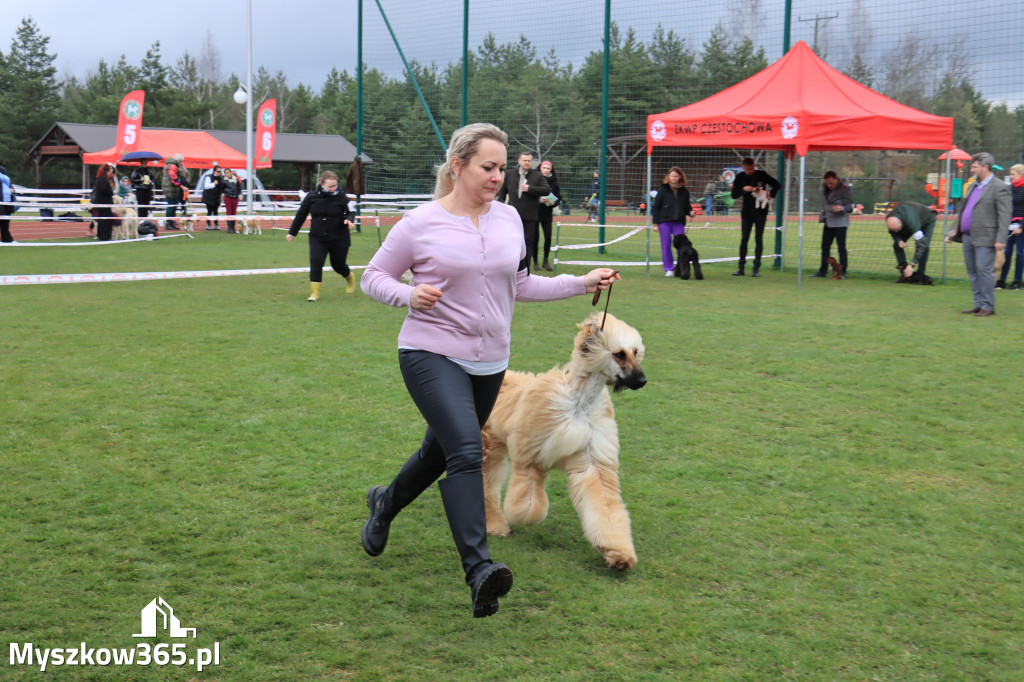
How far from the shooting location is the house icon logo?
3045mm

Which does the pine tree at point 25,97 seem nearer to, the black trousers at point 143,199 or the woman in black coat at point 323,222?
the black trousers at point 143,199

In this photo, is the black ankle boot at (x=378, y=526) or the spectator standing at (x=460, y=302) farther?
the black ankle boot at (x=378, y=526)

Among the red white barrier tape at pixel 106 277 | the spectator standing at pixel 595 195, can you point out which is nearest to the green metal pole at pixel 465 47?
the spectator standing at pixel 595 195

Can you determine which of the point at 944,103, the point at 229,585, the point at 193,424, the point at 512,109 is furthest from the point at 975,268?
the point at 512,109

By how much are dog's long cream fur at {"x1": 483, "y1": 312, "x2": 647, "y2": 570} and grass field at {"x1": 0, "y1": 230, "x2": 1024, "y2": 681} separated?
170 mm

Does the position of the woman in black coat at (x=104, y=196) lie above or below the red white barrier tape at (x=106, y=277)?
above

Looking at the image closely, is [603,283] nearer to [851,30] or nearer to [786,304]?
[786,304]

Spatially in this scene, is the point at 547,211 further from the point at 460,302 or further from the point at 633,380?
the point at 460,302

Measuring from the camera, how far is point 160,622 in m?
3.11

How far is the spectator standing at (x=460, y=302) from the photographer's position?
3.07 meters

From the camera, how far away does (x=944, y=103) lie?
15.5 meters

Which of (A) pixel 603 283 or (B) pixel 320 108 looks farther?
(B) pixel 320 108

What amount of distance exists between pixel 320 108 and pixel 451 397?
7784 centimetres

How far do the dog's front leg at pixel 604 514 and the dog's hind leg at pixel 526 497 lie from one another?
19 cm
